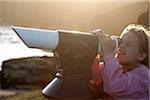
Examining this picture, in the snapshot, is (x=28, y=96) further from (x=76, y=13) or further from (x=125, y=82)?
(x=76, y=13)

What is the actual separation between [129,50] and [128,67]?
0.19 feet

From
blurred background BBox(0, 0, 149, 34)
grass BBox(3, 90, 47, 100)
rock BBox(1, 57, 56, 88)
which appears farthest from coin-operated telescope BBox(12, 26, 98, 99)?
blurred background BBox(0, 0, 149, 34)

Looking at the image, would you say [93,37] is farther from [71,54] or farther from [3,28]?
[3,28]

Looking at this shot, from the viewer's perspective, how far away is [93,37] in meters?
0.92

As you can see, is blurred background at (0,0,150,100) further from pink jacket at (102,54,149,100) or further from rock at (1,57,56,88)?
pink jacket at (102,54,149,100)

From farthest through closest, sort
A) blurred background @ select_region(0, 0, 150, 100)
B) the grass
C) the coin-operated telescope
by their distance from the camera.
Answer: blurred background @ select_region(0, 0, 150, 100)
the grass
the coin-operated telescope

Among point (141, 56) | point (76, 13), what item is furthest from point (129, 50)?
point (76, 13)

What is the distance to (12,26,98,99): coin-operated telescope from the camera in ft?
2.97

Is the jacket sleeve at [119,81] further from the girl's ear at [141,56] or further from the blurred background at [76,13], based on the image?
the blurred background at [76,13]

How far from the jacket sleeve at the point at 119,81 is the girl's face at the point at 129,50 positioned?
0.03 meters

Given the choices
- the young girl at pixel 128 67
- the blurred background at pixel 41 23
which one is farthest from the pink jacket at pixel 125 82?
the blurred background at pixel 41 23

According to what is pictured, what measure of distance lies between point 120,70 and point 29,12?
1.19m

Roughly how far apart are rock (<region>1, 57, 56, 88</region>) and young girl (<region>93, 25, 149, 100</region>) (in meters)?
0.40

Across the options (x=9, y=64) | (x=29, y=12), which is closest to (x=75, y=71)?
(x=9, y=64)
